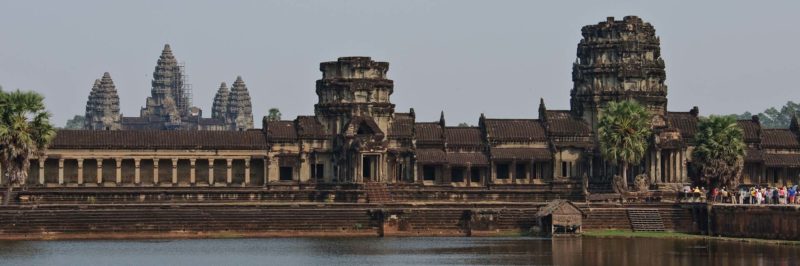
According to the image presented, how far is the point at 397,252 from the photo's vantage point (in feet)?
333

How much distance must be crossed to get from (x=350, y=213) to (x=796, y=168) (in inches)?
1529

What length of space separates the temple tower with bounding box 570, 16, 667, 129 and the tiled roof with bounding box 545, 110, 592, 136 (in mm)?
709

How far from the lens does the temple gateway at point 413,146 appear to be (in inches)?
5251

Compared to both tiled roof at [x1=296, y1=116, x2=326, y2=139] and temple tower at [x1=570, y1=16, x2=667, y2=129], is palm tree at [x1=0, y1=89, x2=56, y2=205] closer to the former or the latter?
tiled roof at [x1=296, y1=116, x2=326, y2=139]

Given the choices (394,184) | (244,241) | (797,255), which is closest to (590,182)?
(394,184)

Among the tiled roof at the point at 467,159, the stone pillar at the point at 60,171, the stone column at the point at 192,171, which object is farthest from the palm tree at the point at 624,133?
the stone pillar at the point at 60,171

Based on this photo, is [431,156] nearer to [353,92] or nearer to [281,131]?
[353,92]

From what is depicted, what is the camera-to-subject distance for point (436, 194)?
13250 centimetres

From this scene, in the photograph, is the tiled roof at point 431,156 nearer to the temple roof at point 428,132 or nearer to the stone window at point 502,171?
the temple roof at point 428,132

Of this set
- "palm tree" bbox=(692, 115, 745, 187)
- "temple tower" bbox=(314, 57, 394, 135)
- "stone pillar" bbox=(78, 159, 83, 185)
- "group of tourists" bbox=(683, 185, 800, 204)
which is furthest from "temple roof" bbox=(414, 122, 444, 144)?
"stone pillar" bbox=(78, 159, 83, 185)

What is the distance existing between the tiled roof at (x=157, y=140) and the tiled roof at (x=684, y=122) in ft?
95.0

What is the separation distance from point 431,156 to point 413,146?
4.74 ft

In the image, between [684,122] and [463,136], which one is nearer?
[463,136]

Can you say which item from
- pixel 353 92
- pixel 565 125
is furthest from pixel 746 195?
pixel 353 92
